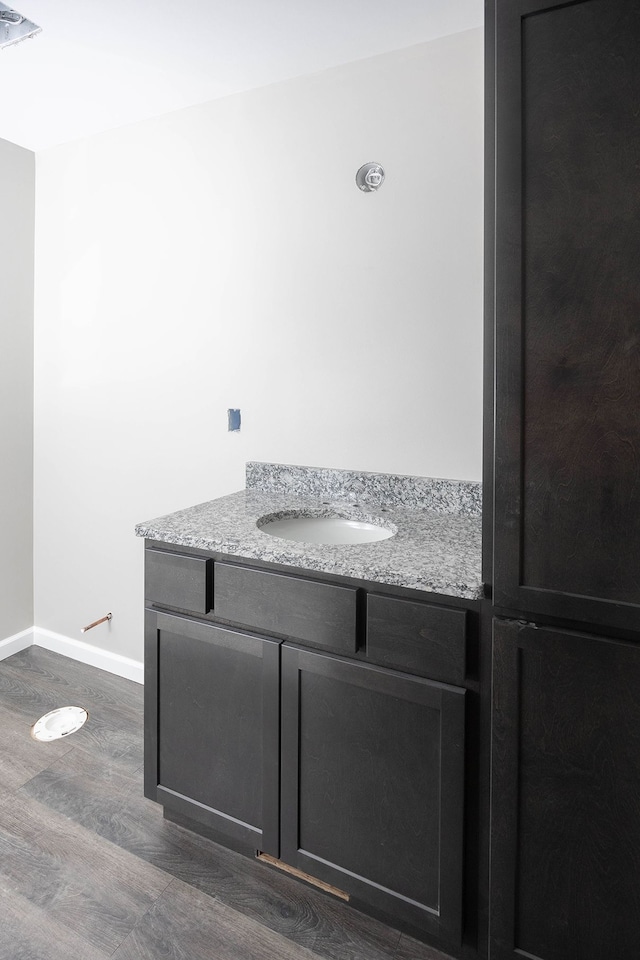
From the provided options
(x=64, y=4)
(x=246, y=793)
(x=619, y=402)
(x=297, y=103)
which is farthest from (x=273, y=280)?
(x=246, y=793)

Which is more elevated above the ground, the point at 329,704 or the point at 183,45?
the point at 183,45

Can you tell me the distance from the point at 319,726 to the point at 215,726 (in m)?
0.34

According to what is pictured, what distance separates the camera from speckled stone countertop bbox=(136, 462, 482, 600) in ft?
4.25

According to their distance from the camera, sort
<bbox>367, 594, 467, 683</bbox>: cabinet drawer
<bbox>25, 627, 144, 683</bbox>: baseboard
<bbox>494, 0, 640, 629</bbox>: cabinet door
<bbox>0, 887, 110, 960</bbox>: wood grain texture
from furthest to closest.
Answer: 1. <bbox>25, 627, 144, 683</bbox>: baseboard
2. <bbox>0, 887, 110, 960</bbox>: wood grain texture
3. <bbox>367, 594, 467, 683</bbox>: cabinet drawer
4. <bbox>494, 0, 640, 629</bbox>: cabinet door

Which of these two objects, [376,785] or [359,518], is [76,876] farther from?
[359,518]

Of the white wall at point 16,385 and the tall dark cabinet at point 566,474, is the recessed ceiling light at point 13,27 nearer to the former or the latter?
the white wall at point 16,385

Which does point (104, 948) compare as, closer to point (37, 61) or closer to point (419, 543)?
point (419, 543)

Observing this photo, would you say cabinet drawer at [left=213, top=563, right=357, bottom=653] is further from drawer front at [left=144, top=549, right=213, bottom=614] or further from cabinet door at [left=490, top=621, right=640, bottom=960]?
cabinet door at [left=490, top=621, right=640, bottom=960]

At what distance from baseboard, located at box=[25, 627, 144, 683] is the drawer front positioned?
3.89 ft

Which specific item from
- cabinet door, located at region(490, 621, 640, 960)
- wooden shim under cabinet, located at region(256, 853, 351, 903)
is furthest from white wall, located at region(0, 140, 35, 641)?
cabinet door, located at region(490, 621, 640, 960)

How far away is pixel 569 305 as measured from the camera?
1061 mm

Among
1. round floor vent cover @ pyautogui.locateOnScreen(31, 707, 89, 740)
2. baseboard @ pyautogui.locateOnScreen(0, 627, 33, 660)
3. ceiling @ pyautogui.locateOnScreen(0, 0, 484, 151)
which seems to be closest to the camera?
ceiling @ pyautogui.locateOnScreen(0, 0, 484, 151)

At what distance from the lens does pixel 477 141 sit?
1759 mm

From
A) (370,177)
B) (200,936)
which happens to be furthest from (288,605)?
(370,177)
